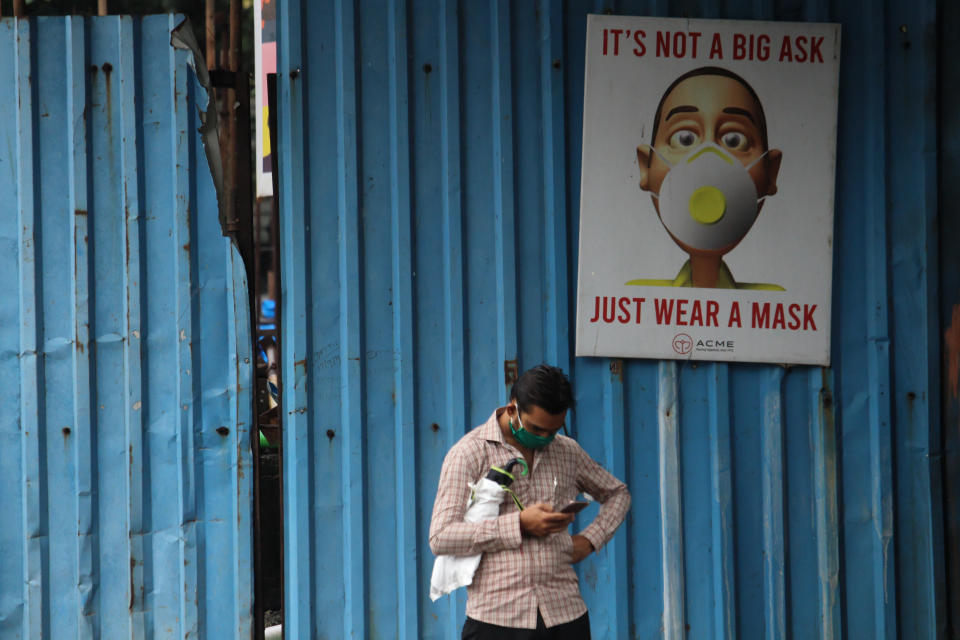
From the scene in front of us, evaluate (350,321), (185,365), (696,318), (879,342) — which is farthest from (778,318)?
(185,365)

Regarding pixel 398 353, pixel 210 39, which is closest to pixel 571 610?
pixel 398 353

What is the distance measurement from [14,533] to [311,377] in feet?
5.10

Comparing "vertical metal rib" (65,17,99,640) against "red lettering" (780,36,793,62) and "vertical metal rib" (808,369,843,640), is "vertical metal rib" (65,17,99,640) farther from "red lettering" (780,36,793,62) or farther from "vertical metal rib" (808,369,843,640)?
"vertical metal rib" (808,369,843,640)

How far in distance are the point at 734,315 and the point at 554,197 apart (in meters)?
1.01

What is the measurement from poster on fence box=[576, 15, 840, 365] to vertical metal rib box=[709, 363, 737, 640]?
0.63ft

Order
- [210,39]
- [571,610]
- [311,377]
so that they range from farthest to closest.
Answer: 1. [210,39]
2. [311,377]
3. [571,610]

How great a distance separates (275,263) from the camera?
4520 millimetres

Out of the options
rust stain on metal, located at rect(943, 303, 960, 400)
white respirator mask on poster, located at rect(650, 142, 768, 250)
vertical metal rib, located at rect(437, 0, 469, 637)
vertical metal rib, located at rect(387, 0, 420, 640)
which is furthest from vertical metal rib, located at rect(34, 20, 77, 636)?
rust stain on metal, located at rect(943, 303, 960, 400)

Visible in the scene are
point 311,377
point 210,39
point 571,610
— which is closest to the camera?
point 571,610

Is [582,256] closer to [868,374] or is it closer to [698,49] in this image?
[698,49]

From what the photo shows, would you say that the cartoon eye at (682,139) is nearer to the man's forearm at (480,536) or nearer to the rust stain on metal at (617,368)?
the rust stain on metal at (617,368)

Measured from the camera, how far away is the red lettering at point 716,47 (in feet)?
14.9

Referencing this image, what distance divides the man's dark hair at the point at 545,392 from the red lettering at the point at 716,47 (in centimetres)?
215

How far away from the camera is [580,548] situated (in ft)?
11.0
